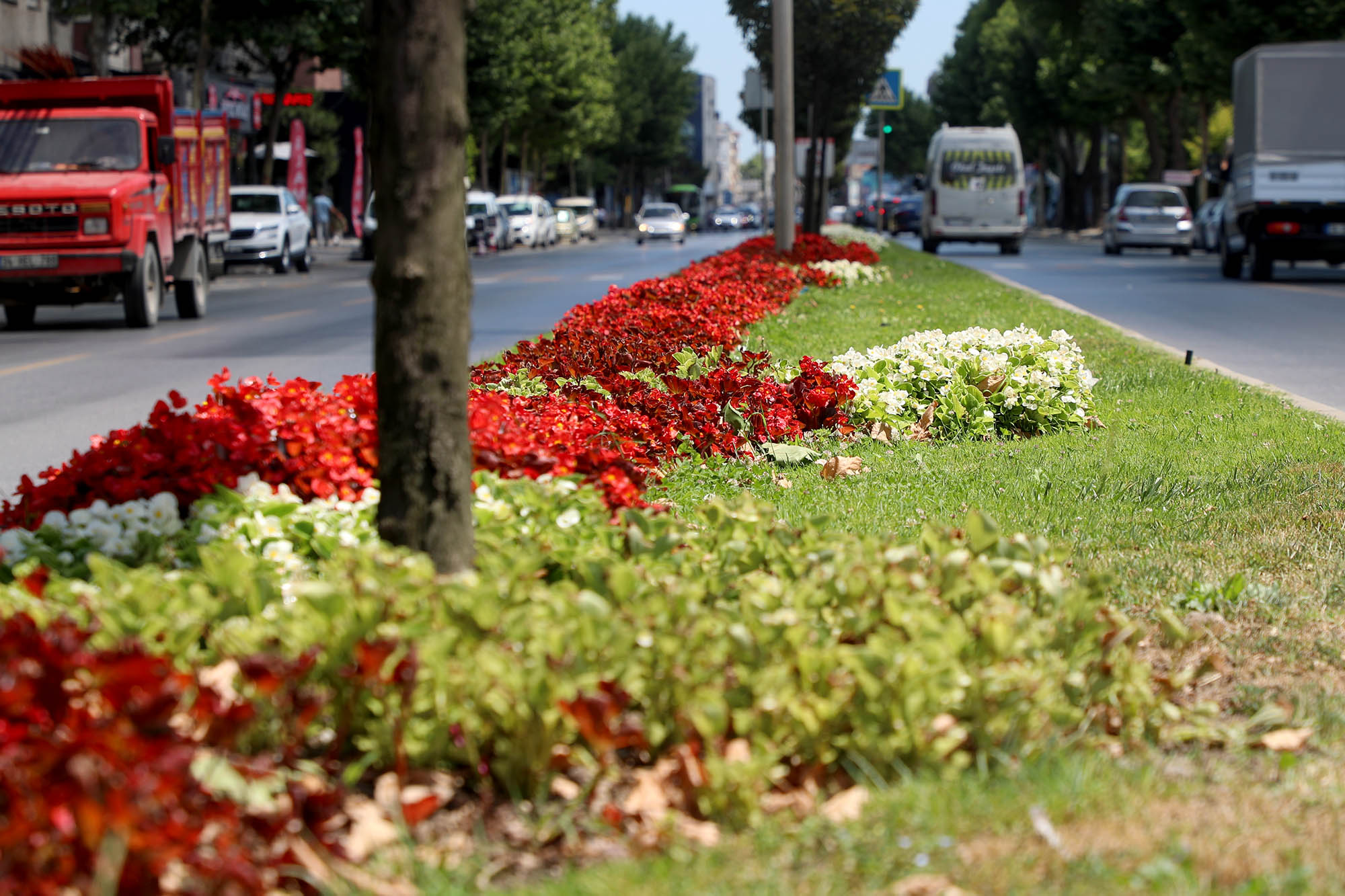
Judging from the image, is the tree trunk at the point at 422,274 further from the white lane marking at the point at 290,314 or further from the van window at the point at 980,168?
the van window at the point at 980,168

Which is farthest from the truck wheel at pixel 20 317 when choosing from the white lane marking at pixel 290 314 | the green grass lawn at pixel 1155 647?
the green grass lawn at pixel 1155 647

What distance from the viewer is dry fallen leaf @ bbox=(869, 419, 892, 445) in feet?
24.5

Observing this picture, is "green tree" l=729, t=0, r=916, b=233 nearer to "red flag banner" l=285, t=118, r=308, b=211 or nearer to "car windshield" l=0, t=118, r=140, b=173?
"red flag banner" l=285, t=118, r=308, b=211

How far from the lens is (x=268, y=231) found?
108ft

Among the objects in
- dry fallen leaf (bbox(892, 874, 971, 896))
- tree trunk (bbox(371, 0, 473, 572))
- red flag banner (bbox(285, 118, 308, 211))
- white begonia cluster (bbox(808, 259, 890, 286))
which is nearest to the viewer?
dry fallen leaf (bbox(892, 874, 971, 896))

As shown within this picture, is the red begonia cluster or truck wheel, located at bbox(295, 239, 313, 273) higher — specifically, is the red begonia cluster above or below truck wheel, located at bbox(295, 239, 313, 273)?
below

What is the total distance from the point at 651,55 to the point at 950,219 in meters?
64.2

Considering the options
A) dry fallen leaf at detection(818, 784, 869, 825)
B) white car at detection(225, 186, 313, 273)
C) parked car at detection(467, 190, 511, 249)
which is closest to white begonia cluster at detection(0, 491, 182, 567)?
dry fallen leaf at detection(818, 784, 869, 825)

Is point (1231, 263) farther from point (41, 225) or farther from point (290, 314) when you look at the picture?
point (41, 225)

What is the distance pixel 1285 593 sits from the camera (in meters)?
4.67

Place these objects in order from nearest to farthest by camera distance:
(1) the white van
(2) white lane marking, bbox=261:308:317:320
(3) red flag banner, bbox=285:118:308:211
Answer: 1. (2) white lane marking, bbox=261:308:317:320
2. (1) the white van
3. (3) red flag banner, bbox=285:118:308:211

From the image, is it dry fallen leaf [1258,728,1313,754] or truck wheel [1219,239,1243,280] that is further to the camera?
truck wheel [1219,239,1243,280]

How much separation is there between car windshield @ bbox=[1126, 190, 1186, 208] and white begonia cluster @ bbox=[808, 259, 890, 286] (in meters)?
23.3

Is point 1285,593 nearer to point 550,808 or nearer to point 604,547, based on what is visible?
point 604,547
